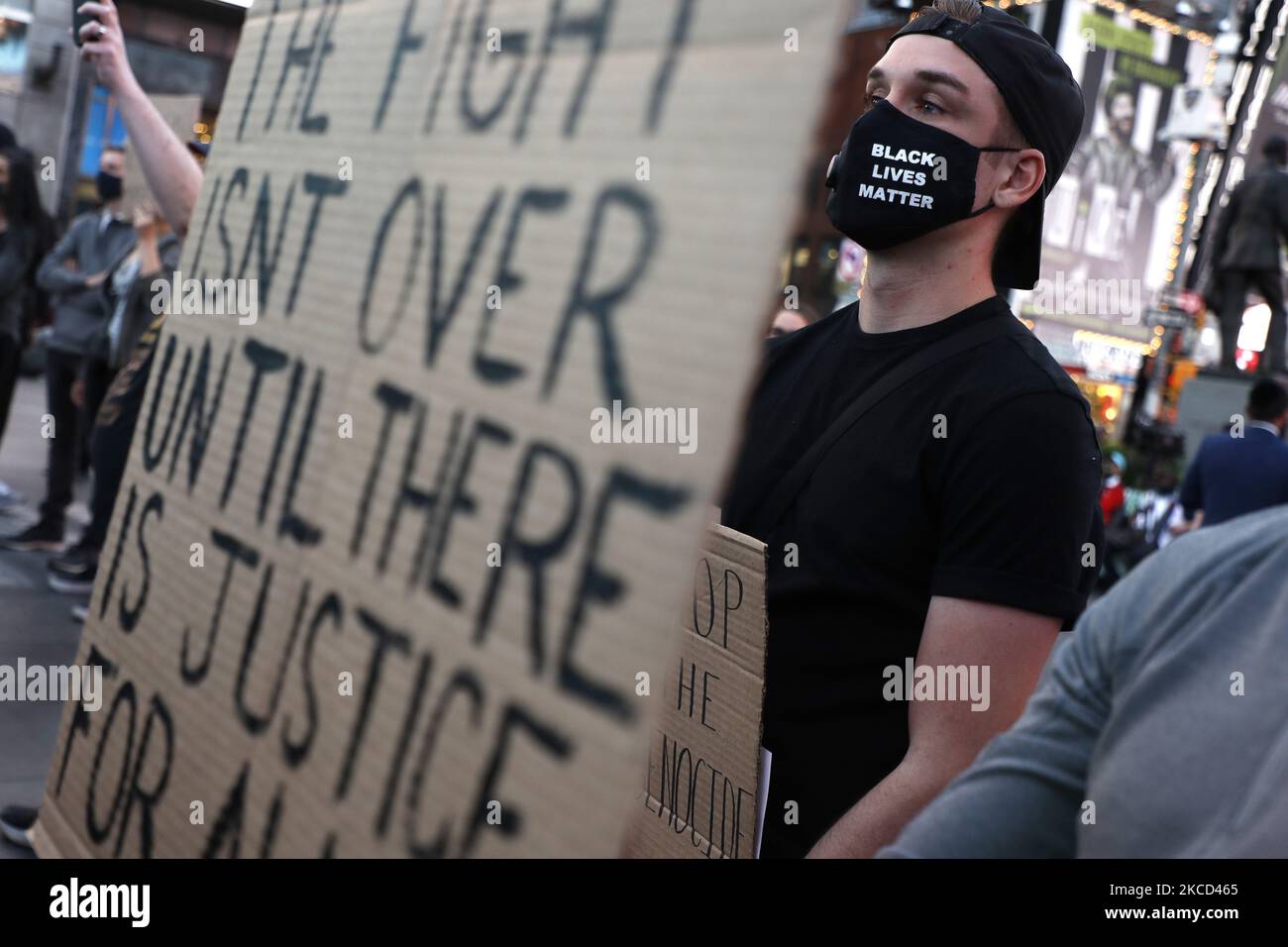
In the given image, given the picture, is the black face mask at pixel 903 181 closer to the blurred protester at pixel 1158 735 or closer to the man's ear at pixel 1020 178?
the man's ear at pixel 1020 178

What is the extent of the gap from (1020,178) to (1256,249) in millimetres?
11524

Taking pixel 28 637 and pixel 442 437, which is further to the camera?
pixel 28 637

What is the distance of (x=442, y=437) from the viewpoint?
1048mm

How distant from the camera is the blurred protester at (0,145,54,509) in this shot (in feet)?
21.5

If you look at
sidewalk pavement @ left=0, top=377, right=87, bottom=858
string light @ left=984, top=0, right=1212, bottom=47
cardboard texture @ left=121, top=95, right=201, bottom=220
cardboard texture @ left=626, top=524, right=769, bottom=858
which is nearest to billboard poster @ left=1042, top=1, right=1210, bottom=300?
string light @ left=984, top=0, right=1212, bottom=47

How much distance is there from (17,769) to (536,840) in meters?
3.54

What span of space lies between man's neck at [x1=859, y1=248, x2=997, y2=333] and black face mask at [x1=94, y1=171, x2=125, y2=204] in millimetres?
5131

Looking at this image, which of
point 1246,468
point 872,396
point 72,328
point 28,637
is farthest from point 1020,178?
point 72,328

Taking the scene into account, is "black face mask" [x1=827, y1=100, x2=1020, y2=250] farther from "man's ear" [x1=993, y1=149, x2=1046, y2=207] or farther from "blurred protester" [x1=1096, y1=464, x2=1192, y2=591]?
"blurred protester" [x1=1096, y1=464, x2=1192, y2=591]

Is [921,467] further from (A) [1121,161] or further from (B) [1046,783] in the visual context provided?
(A) [1121,161]
